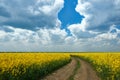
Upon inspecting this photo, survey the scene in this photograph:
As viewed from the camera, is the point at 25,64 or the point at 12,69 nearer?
the point at 12,69

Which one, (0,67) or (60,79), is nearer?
(0,67)

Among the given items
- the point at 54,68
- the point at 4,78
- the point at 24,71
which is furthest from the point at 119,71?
the point at 54,68

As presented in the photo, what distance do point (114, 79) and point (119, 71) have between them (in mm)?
846

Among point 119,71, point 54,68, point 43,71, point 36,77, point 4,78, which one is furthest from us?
point 54,68

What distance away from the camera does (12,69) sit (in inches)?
695

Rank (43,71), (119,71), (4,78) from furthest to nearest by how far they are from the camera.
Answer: (43,71)
(119,71)
(4,78)

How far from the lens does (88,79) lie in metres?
24.1

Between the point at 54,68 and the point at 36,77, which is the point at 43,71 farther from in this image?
the point at 54,68

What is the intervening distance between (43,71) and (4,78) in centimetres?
1010

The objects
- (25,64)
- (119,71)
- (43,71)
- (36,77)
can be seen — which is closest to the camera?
(119,71)

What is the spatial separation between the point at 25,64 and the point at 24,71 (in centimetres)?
120

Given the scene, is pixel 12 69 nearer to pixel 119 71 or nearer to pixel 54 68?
pixel 119 71

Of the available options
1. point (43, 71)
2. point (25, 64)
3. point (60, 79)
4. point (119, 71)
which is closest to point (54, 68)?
point (43, 71)

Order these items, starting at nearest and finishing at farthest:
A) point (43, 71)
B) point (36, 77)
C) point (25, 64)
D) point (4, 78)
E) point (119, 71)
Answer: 1. point (4, 78)
2. point (119, 71)
3. point (25, 64)
4. point (36, 77)
5. point (43, 71)
